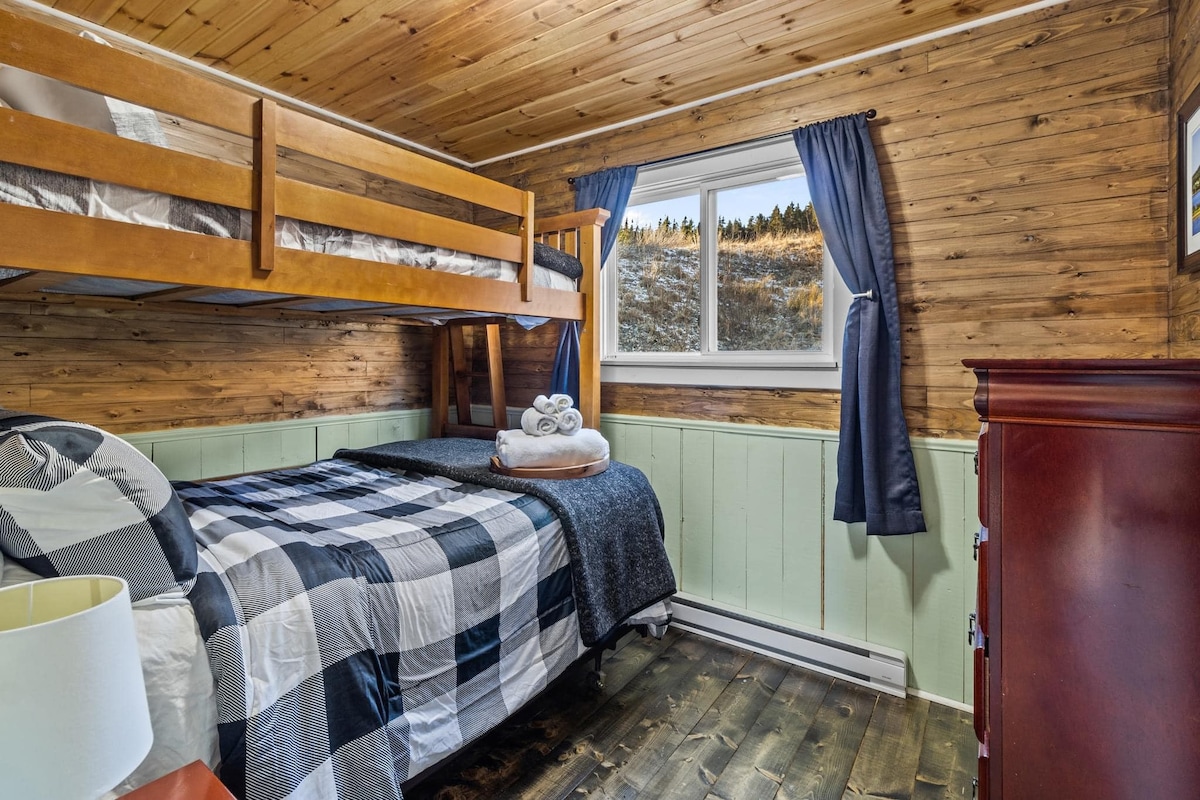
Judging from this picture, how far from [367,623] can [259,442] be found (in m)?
1.60

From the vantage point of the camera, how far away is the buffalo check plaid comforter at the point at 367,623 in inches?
42.1

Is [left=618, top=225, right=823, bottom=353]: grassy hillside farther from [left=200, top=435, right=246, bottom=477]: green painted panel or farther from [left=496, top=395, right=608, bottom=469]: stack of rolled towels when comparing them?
[left=200, top=435, right=246, bottom=477]: green painted panel

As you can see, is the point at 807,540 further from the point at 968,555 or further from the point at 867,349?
the point at 867,349

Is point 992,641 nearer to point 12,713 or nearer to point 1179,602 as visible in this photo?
point 1179,602

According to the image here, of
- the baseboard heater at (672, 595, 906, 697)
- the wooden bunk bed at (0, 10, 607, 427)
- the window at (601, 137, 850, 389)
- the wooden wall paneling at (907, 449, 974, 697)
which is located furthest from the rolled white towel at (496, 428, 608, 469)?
the wooden wall paneling at (907, 449, 974, 697)

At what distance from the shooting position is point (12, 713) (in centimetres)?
54

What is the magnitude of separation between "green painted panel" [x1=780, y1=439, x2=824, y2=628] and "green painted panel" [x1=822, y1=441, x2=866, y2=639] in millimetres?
25

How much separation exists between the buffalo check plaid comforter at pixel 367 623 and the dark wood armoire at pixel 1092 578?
108 cm

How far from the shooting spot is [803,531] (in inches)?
91.7

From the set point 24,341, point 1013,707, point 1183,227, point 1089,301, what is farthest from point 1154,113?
point 24,341

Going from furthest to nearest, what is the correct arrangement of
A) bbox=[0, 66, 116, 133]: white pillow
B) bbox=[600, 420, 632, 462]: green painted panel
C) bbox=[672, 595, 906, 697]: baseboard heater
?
bbox=[600, 420, 632, 462]: green painted panel → bbox=[672, 595, 906, 697]: baseboard heater → bbox=[0, 66, 116, 133]: white pillow

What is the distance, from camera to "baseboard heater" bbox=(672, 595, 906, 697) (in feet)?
6.90

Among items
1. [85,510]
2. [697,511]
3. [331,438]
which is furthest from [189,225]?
[697,511]

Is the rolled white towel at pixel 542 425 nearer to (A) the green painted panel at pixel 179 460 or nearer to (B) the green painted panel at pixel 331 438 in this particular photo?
(B) the green painted panel at pixel 331 438
